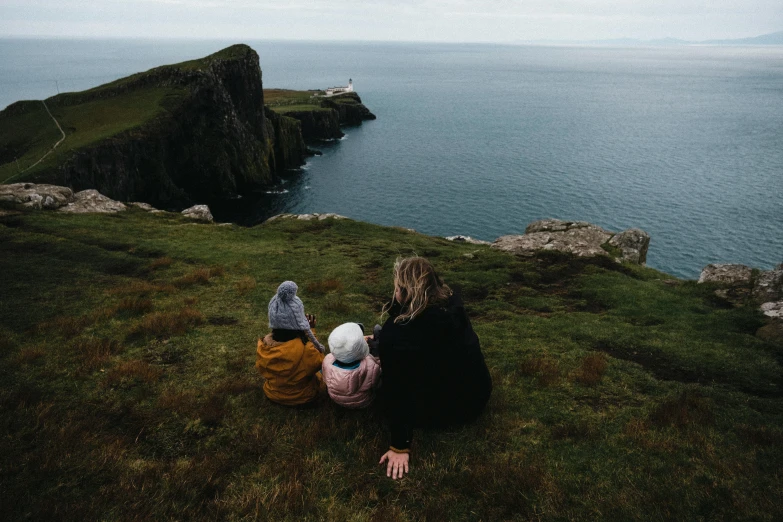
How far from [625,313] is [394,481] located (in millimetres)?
14995

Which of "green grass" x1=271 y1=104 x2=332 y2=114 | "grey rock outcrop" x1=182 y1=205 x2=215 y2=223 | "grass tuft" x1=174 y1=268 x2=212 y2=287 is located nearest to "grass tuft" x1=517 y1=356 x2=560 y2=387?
"grass tuft" x1=174 y1=268 x2=212 y2=287

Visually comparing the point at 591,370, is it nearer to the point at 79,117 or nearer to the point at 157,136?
the point at 157,136

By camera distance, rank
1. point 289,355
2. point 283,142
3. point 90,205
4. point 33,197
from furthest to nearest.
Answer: point 283,142 → point 90,205 → point 33,197 → point 289,355

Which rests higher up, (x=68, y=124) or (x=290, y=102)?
(x=290, y=102)

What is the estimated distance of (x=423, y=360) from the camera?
7301mm

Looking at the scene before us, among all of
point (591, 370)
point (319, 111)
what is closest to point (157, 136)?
point (591, 370)

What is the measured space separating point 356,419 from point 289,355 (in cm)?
186

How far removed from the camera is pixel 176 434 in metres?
8.36

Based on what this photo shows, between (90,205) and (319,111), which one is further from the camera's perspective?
(319,111)

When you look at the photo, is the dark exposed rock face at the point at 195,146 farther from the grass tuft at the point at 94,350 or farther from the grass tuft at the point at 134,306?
the grass tuft at the point at 94,350

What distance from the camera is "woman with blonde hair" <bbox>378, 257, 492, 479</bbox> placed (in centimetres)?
716

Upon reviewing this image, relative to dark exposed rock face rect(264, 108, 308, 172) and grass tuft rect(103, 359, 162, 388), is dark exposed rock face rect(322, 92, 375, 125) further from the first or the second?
grass tuft rect(103, 359, 162, 388)

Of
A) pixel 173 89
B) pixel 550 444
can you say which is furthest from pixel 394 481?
pixel 173 89

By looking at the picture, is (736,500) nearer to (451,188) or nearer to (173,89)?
(451,188)
